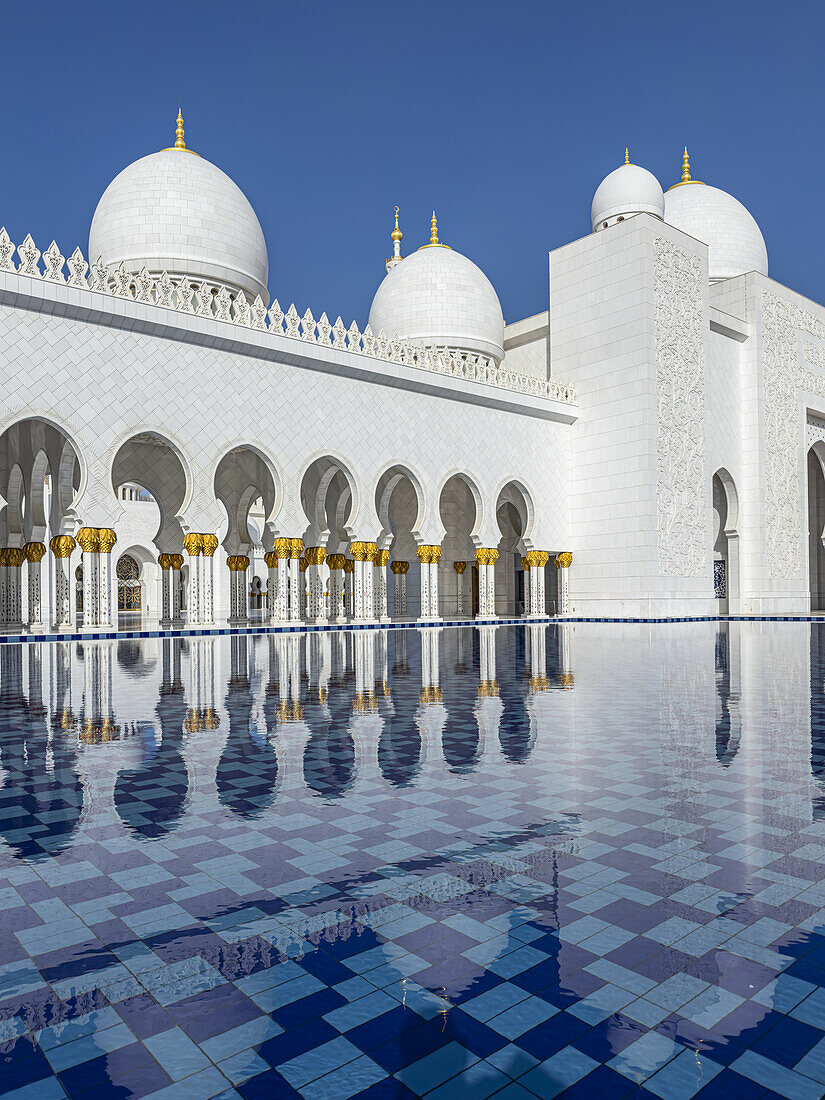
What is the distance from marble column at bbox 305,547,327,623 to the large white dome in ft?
16.2

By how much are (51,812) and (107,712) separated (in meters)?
1.85

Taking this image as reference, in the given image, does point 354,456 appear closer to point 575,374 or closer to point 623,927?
A: point 575,374

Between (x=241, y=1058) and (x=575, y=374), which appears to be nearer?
(x=241, y=1058)

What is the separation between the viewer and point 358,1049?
1.11 meters

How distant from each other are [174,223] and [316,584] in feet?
23.1

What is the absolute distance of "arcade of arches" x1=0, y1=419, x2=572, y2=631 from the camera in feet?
36.6

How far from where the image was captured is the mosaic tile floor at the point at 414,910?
1082 millimetres

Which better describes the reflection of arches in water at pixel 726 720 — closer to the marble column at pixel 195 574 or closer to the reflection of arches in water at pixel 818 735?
the reflection of arches in water at pixel 818 735

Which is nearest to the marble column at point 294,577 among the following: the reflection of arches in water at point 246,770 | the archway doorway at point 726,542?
the reflection of arches in water at point 246,770

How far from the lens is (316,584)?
1656 cm

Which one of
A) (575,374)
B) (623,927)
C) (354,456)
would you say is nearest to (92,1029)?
(623,927)

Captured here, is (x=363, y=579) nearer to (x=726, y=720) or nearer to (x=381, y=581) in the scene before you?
(x=381, y=581)

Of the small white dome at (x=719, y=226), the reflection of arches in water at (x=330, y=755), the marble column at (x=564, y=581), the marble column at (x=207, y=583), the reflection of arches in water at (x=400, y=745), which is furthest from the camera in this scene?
the small white dome at (x=719, y=226)

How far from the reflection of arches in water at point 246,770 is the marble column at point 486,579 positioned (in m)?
11.0
